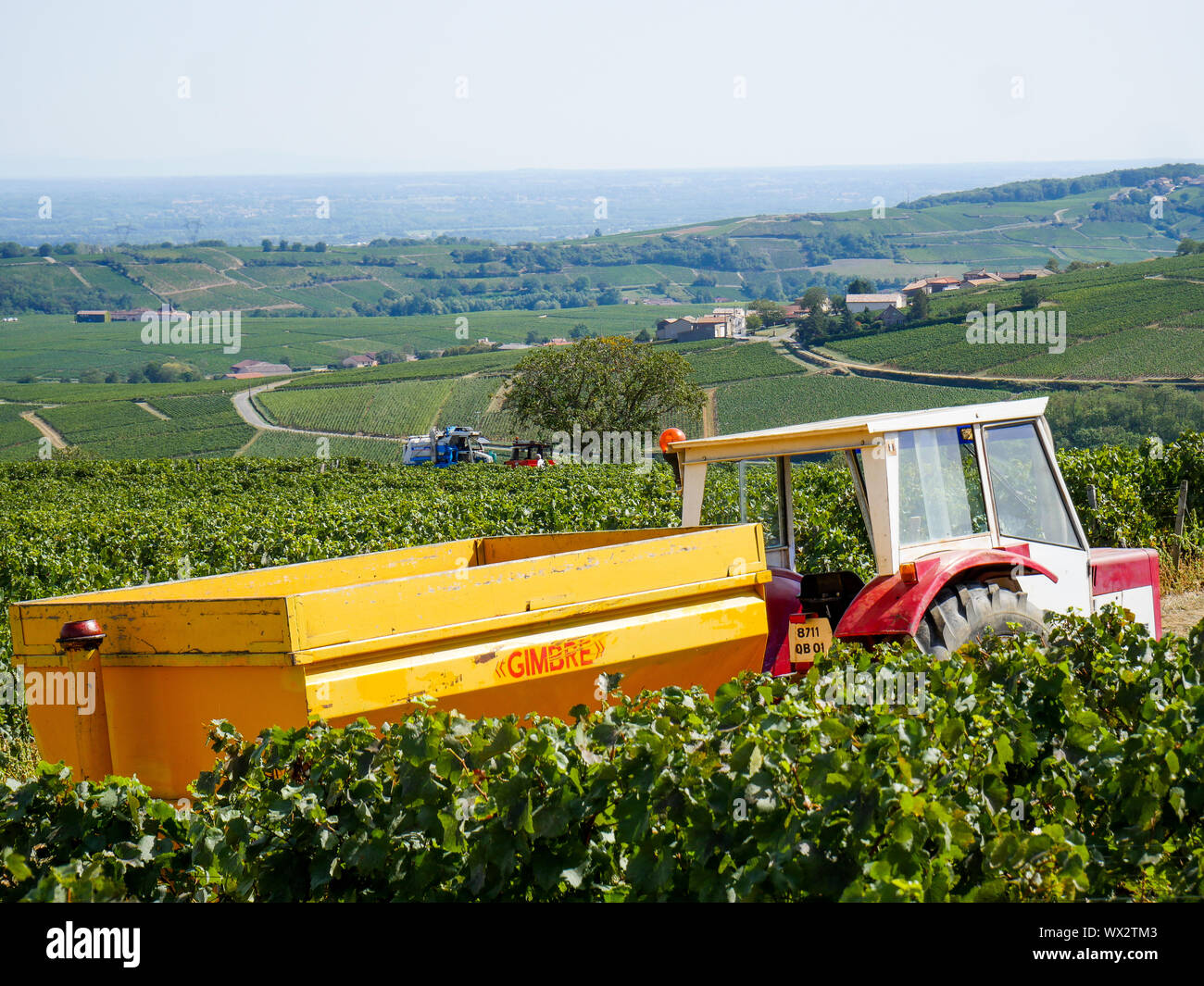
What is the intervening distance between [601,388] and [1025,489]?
152 feet

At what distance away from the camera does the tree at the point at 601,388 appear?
171 feet

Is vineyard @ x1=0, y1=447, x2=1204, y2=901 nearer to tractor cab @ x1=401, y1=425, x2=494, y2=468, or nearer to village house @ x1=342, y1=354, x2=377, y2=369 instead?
tractor cab @ x1=401, y1=425, x2=494, y2=468

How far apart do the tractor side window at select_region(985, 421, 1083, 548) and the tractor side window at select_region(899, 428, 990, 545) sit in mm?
167

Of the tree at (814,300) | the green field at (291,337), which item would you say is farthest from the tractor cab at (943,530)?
the green field at (291,337)

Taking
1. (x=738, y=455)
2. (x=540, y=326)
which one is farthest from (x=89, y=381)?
(x=738, y=455)

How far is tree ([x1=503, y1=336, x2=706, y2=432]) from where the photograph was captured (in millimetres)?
52156

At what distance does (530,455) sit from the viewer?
42.3 metres

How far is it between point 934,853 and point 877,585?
2.56 meters

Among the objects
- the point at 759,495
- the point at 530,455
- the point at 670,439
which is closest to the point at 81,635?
the point at 670,439

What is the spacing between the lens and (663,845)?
335 centimetres

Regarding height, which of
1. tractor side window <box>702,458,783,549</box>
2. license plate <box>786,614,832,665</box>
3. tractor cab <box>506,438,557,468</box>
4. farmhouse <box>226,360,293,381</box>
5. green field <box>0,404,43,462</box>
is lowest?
green field <box>0,404,43,462</box>

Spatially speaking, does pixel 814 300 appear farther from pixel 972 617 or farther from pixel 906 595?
pixel 906 595

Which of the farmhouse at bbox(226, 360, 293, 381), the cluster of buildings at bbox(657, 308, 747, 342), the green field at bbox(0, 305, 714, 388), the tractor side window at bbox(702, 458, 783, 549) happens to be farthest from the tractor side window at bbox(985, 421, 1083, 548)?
the farmhouse at bbox(226, 360, 293, 381)
